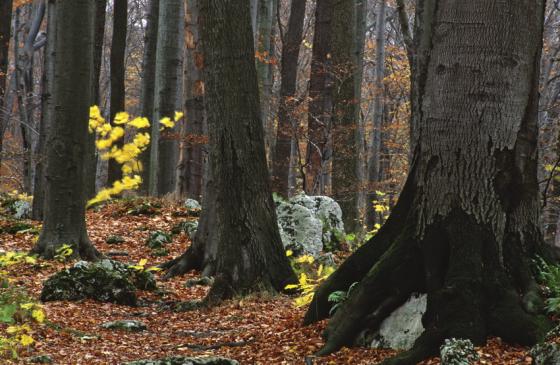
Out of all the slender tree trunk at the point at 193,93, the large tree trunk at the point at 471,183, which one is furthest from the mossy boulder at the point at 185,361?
the slender tree trunk at the point at 193,93

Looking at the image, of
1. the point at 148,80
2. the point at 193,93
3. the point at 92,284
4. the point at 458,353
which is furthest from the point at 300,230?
the point at 148,80

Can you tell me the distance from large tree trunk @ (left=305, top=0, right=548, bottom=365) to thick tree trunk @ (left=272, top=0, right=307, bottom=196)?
8.67m

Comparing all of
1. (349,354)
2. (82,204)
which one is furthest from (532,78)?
(82,204)

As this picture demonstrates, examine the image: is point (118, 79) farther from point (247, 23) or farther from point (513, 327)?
point (513, 327)

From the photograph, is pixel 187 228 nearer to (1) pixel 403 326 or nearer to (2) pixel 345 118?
(2) pixel 345 118

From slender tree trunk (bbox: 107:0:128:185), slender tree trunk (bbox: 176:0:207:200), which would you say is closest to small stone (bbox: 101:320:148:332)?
slender tree trunk (bbox: 176:0:207:200)

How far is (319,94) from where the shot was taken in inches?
610

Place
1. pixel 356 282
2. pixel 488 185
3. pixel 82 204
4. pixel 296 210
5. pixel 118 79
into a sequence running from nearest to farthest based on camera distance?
pixel 488 185 < pixel 356 282 < pixel 82 204 < pixel 296 210 < pixel 118 79

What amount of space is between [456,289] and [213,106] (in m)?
4.10

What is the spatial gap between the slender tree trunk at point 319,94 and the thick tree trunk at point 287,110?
0.55 m

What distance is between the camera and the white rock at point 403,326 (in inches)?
173

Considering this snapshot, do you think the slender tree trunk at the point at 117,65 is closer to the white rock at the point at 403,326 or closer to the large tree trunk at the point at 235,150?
the large tree trunk at the point at 235,150

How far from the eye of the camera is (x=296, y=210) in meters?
10.1

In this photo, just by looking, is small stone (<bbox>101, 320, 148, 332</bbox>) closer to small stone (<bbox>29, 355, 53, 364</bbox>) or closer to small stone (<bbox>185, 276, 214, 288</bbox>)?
small stone (<bbox>29, 355, 53, 364</bbox>)
